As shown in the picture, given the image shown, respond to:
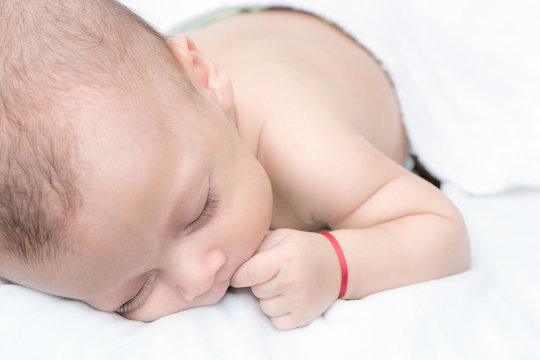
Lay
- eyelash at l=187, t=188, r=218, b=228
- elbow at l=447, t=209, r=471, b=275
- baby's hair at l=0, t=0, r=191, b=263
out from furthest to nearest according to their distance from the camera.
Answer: elbow at l=447, t=209, r=471, b=275, eyelash at l=187, t=188, r=218, b=228, baby's hair at l=0, t=0, r=191, b=263

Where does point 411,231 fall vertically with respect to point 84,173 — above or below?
below

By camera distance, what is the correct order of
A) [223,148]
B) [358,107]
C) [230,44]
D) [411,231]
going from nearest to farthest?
[223,148] → [411,231] → [358,107] → [230,44]

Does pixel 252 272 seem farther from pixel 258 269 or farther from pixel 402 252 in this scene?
pixel 402 252

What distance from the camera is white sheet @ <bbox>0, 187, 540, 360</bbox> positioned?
826 mm

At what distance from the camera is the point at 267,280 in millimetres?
883

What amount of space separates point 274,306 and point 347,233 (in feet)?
0.58

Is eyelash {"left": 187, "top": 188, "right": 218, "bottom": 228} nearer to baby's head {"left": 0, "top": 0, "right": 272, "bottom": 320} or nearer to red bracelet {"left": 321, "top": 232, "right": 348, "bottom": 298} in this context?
baby's head {"left": 0, "top": 0, "right": 272, "bottom": 320}

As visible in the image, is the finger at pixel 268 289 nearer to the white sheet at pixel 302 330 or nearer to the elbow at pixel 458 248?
the white sheet at pixel 302 330

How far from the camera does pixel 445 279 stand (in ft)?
3.12

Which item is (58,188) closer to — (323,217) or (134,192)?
(134,192)

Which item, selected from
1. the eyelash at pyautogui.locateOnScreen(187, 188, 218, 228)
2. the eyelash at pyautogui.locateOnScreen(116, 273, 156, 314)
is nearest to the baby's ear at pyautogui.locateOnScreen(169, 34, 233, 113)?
the eyelash at pyautogui.locateOnScreen(187, 188, 218, 228)

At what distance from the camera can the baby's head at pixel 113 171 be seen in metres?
0.75

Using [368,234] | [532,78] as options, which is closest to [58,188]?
[368,234]

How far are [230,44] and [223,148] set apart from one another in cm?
55
